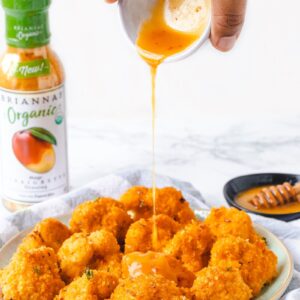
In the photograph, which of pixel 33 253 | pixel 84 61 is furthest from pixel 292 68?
pixel 33 253

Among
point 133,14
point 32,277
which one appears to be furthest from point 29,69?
point 32,277

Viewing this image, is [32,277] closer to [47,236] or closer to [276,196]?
[47,236]

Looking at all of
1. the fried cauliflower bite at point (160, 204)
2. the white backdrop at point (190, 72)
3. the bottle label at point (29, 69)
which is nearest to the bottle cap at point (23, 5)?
the bottle label at point (29, 69)

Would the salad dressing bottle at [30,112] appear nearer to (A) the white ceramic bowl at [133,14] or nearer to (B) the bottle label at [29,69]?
(B) the bottle label at [29,69]

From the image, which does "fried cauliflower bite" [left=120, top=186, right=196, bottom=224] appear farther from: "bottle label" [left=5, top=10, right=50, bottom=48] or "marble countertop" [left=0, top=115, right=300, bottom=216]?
"bottle label" [left=5, top=10, right=50, bottom=48]

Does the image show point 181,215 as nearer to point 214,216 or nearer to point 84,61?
point 214,216

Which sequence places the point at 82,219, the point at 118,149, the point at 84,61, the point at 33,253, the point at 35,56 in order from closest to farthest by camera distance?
the point at 33,253 → the point at 82,219 → the point at 35,56 → the point at 118,149 → the point at 84,61

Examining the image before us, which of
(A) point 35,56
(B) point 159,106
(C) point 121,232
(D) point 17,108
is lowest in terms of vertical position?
(B) point 159,106

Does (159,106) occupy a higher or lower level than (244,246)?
lower

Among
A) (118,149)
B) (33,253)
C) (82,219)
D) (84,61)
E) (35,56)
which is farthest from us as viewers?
(84,61)
